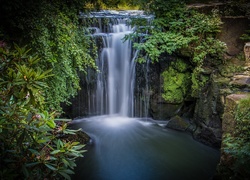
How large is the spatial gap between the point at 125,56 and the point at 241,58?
169 inches

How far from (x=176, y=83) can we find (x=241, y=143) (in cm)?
478

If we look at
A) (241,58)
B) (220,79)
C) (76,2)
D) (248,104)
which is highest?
(76,2)

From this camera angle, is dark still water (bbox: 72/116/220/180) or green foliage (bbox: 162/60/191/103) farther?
green foliage (bbox: 162/60/191/103)

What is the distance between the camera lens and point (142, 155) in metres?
6.14

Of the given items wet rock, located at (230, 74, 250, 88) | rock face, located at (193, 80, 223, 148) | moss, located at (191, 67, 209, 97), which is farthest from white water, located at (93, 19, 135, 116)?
wet rock, located at (230, 74, 250, 88)

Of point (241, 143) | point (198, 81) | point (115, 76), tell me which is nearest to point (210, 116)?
point (198, 81)

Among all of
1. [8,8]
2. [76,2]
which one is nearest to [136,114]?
[76,2]

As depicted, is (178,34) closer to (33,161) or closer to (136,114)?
(136,114)

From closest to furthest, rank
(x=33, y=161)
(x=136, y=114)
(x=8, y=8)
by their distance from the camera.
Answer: (x=33, y=161), (x=8, y=8), (x=136, y=114)

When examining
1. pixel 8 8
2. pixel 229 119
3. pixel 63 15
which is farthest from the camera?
pixel 63 15

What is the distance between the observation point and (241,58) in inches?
275

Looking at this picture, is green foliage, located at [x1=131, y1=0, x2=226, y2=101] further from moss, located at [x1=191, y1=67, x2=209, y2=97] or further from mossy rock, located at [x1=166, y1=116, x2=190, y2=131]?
mossy rock, located at [x1=166, y1=116, x2=190, y2=131]

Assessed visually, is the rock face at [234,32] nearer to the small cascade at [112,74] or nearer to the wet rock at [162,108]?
the wet rock at [162,108]

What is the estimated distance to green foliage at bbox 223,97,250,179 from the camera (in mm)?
3299
